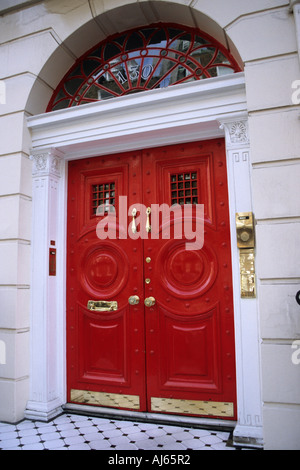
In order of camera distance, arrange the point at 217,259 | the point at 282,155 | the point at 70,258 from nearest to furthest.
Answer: the point at 282,155, the point at 217,259, the point at 70,258

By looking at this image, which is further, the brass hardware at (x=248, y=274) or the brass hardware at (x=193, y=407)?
the brass hardware at (x=193, y=407)

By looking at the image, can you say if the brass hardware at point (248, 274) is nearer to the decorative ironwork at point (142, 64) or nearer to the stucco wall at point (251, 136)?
the stucco wall at point (251, 136)

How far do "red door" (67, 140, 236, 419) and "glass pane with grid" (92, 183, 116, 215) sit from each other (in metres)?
0.01

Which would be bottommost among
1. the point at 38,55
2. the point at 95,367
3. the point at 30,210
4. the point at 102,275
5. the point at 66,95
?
the point at 95,367

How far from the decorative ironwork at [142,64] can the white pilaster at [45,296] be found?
823 millimetres

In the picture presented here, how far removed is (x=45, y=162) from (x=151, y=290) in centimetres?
180

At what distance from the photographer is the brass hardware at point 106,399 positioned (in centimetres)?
336

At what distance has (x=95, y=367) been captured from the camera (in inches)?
140

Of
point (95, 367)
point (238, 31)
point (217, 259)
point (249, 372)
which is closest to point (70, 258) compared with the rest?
point (95, 367)

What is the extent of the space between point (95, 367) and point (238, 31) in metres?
3.46

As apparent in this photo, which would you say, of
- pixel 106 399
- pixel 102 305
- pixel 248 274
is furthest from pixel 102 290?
pixel 248 274

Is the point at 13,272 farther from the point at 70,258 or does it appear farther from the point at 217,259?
the point at 217,259

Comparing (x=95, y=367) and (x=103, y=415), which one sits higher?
(x=95, y=367)

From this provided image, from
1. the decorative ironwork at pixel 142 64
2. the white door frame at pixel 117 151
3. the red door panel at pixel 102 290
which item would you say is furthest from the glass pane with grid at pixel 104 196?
the decorative ironwork at pixel 142 64
